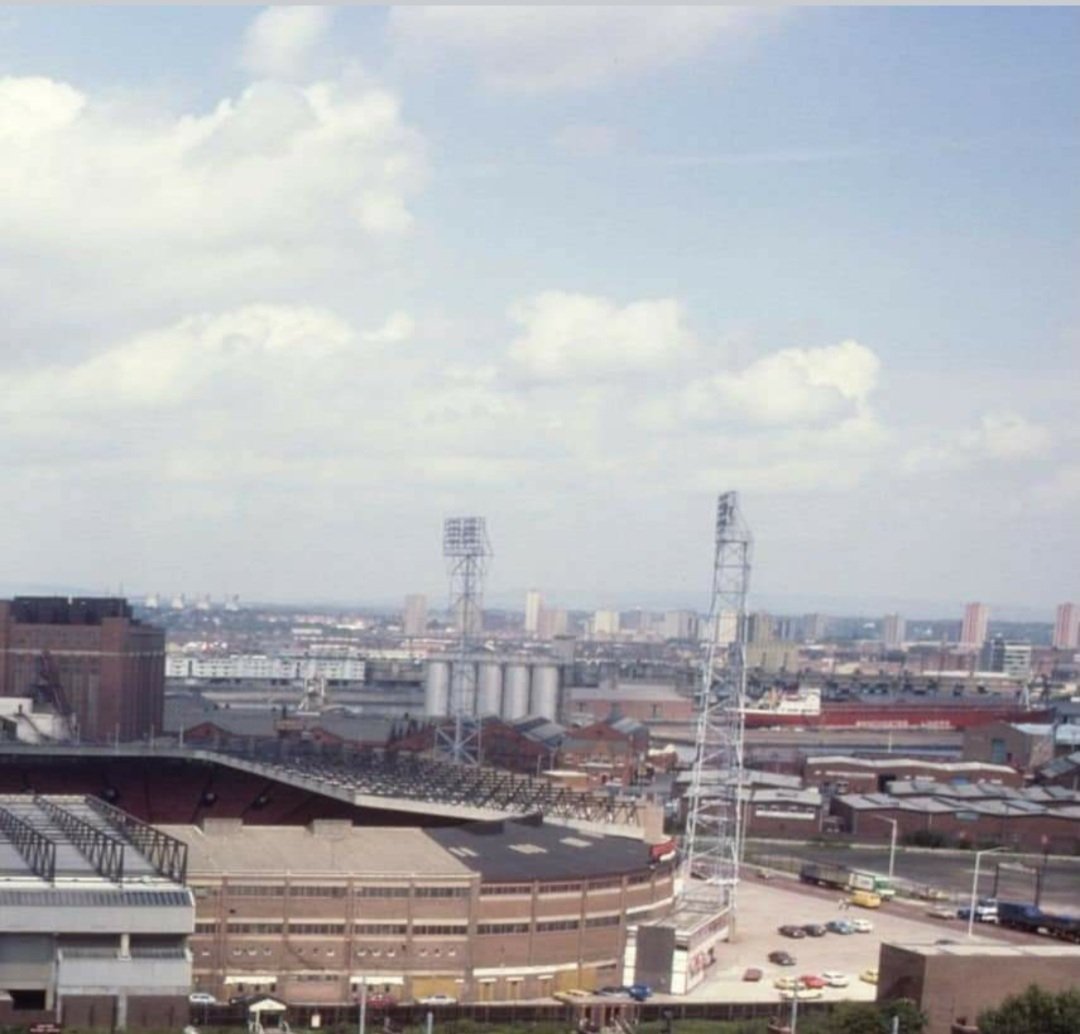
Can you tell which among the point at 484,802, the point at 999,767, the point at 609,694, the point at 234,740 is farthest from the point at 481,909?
the point at 609,694

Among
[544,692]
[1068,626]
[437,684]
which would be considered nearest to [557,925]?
[437,684]

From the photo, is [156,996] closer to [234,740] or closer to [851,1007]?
[851,1007]

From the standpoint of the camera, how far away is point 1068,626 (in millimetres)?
95062

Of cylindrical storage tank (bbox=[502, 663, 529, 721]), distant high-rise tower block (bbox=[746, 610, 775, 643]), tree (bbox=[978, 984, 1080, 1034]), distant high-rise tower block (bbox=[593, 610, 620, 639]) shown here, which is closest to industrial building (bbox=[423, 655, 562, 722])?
cylindrical storage tank (bbox=[502, 663, 529, 721])

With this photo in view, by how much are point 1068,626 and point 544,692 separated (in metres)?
58.5

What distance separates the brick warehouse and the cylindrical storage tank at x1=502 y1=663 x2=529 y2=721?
11.0 metres

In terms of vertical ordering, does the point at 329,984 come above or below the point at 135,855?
below

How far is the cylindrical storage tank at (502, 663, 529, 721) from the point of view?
41.2m

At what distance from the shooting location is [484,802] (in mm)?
20469

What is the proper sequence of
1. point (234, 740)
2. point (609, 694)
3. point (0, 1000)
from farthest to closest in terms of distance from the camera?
point (609, 694), point (234, 740), point (0, 1000)

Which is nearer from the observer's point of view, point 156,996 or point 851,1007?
point 156,996

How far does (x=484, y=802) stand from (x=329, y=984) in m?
5.98

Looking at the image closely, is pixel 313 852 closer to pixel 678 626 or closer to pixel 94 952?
pixel 94 952

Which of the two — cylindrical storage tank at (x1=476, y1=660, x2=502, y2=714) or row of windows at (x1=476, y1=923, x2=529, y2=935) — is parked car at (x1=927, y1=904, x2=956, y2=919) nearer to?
row of windows at (x1=476, y1=923, x2=529, y2=935)
